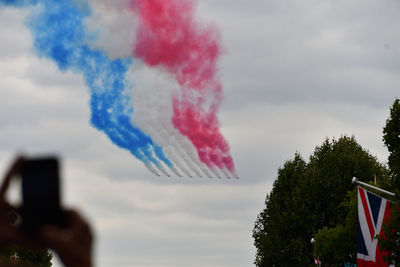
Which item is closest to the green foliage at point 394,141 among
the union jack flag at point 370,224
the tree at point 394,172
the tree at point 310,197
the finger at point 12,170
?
the tree at point 394,172

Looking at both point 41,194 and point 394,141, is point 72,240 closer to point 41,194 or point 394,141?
point 41,194

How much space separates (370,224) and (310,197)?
40.0 meters

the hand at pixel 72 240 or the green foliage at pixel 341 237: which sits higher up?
the green foliage at pixel 341 237

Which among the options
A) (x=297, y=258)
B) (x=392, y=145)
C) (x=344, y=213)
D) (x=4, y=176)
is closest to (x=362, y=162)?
(x=344, y=213)

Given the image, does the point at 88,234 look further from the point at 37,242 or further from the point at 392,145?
the point at 392,145

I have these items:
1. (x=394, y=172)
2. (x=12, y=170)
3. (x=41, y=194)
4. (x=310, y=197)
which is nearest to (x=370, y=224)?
(x=394, y=172)

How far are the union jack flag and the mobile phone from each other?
42867 millimetres

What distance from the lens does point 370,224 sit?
46.4 metres

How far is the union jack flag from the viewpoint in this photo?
4556cm

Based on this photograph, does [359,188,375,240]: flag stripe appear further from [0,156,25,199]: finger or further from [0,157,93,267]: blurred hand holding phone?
[0,157,93,267]: blurred hand holding phone

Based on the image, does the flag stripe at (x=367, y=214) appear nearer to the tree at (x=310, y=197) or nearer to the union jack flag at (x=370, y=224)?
the union jack flag at (x=370, y=224)

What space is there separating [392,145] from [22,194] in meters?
48.8

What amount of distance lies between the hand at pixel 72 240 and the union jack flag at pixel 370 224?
141 ft

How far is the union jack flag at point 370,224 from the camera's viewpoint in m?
45.6
